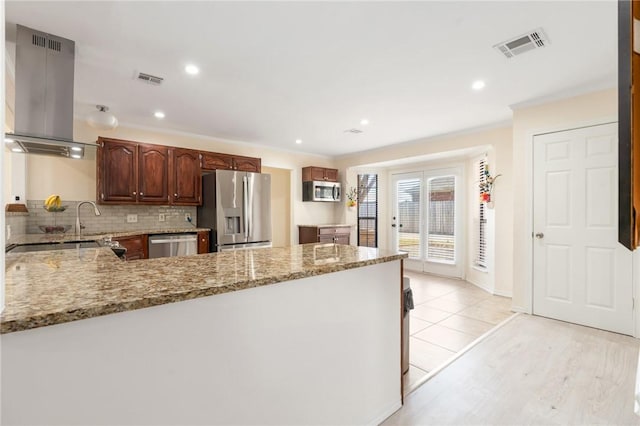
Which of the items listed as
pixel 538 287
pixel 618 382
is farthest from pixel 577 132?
pixel 618 382

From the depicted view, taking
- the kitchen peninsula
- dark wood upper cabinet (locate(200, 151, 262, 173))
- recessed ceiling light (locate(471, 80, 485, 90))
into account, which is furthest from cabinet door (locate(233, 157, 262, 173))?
recessed ceiling light (locate(471, 80, 485, 90))

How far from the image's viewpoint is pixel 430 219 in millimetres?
5801

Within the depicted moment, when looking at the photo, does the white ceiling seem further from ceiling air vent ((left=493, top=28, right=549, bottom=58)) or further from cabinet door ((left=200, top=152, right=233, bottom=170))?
cabinet door ((left=200, top=152, right=233, bottom=170))

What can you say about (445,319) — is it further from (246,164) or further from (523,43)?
(246,164)

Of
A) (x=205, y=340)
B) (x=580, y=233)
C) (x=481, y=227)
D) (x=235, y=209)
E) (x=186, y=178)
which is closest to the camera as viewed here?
(x=205, y=340)

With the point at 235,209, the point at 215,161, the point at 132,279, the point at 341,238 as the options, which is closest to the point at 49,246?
the point at 235,209

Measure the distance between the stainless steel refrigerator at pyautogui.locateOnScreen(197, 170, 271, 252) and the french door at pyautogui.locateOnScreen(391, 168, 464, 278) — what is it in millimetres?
2949

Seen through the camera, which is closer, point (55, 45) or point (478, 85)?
point (55, 45)

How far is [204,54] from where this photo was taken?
94.0 inches

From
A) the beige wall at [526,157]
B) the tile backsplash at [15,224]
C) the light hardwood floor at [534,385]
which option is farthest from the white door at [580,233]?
the tile backsplash at [15,224]

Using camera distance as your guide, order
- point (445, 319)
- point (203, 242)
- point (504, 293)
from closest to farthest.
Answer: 1. point (445, 319)
2. point (504, 293)
3. point (203, 242)

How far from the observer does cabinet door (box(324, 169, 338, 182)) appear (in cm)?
632

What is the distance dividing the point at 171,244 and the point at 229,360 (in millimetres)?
3236

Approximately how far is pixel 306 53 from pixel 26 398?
8.17ft
